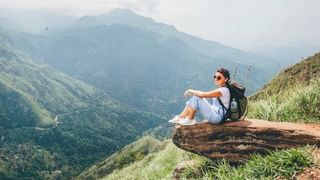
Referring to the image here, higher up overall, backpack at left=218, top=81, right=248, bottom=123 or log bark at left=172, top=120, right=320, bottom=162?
backpack at left=218, top=81, right=248, bottom=123

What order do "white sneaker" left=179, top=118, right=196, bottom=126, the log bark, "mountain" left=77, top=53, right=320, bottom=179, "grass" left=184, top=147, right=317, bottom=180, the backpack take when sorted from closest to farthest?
1. "grass" left=184, top=147, right=317, bottom=180
2. "mountain" left=77, top=53, right=320, bottom=179
3. the log bark
4. the backpack
5. "white sneaker" left=179, top=118, right=196, bottom=126

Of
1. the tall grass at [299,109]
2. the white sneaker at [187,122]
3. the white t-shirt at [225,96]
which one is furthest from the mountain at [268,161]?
the white t-shirt at [225,96]

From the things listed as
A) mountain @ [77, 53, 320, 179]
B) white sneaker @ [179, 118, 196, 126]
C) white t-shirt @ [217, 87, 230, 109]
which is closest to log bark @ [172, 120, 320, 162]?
white sneaker @ [179, 118, 196, 126]

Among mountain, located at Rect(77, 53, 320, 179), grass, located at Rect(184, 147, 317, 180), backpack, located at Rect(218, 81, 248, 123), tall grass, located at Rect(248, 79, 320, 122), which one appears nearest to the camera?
grass, located at Rect(184, 147, 317, 180)

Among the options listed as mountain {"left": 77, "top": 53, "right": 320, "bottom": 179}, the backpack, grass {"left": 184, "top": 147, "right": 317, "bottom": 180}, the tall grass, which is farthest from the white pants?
the tall grass

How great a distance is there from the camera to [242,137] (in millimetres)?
15875

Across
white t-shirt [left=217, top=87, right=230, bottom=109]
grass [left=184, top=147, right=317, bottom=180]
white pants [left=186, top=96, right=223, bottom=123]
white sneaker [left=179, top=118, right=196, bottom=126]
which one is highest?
white t-shirt [left=217, top=87, right=230, bottom=109]

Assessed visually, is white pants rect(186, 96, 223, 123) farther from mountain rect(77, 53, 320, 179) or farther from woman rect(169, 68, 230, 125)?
mountain rect(77, 53, 320, 179)

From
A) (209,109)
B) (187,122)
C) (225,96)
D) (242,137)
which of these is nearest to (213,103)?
(209,109)

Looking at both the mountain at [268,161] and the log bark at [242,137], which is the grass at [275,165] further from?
the log bark at [242,137]

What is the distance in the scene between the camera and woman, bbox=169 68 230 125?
16531 millimetres

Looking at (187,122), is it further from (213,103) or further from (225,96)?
(225,96)

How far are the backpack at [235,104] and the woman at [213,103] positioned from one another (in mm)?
131

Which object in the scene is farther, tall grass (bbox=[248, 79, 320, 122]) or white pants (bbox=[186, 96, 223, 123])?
tall grass (bbox=[248, 79, 320, 122])
